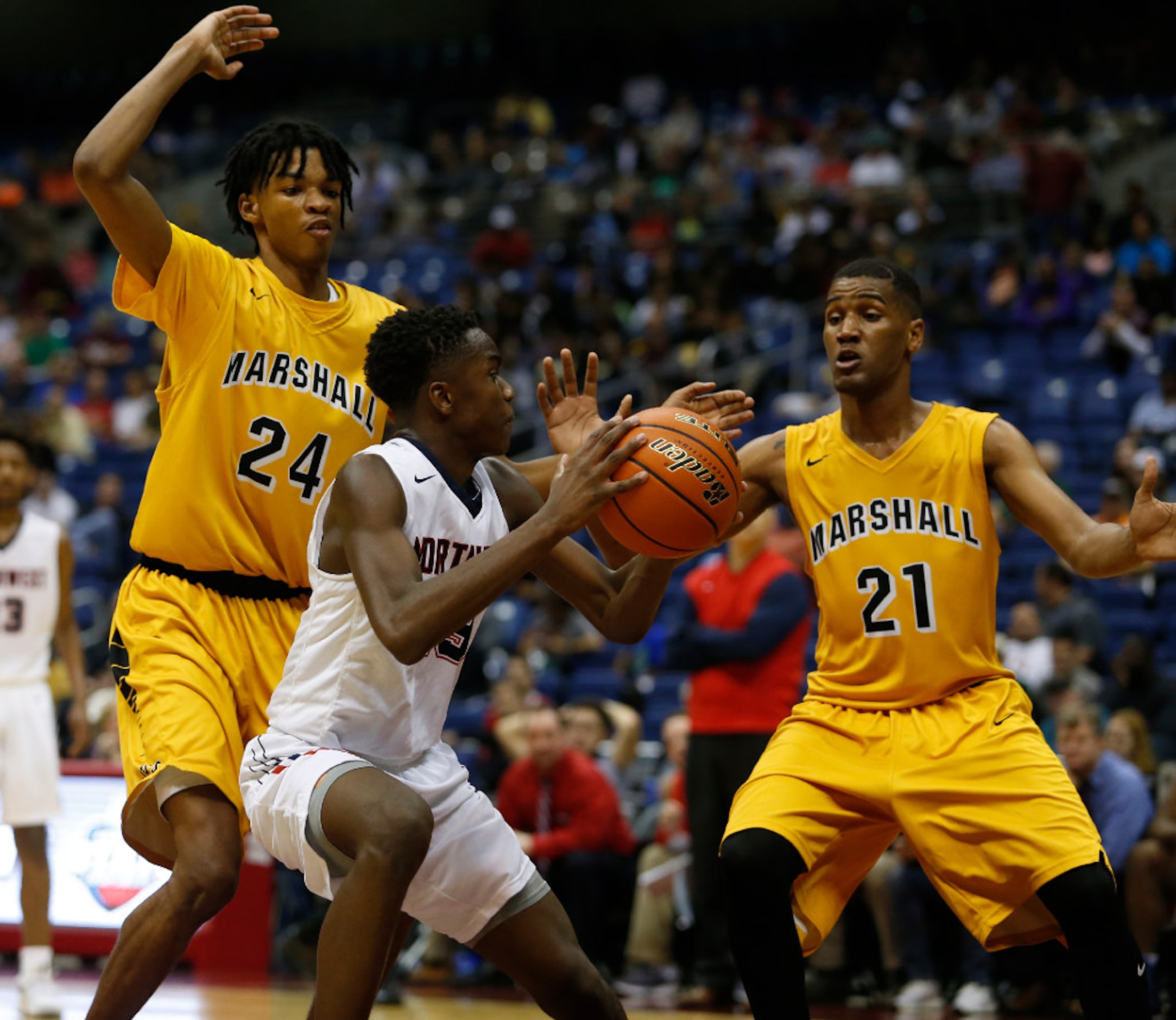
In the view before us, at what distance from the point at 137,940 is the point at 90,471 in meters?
12.1

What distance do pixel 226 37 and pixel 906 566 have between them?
95.7 inches

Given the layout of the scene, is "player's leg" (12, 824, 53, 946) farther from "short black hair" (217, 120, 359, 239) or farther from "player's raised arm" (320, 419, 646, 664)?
"player's raised arm" (320, 419, 646, 664)

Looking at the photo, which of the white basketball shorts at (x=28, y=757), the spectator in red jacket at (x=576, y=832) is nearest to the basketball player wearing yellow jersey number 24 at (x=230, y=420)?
the white basketball shorts at (x=28, y=757)

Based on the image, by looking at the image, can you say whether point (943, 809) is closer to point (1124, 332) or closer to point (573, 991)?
point (573, 991)

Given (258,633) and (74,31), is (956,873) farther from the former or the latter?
(74,31)

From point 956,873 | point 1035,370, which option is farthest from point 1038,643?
point 956,873

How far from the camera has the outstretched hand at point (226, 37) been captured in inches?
170

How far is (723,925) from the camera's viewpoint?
707cm

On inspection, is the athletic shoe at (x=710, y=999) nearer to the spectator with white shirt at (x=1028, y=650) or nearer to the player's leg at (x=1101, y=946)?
the spectator with white shirt at (x=1028, y=650)

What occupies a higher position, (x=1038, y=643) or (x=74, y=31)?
(x=74, y=31)

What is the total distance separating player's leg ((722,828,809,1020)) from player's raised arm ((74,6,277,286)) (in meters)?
2.25

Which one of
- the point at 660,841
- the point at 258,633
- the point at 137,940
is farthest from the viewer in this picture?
the point at 660,841

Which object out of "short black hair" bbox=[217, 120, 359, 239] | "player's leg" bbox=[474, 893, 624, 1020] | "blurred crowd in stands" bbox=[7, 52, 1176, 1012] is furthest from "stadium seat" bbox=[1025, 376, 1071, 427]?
"player's leg" bbox=[474, 893, 624, 1020]

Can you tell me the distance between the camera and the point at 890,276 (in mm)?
4555
